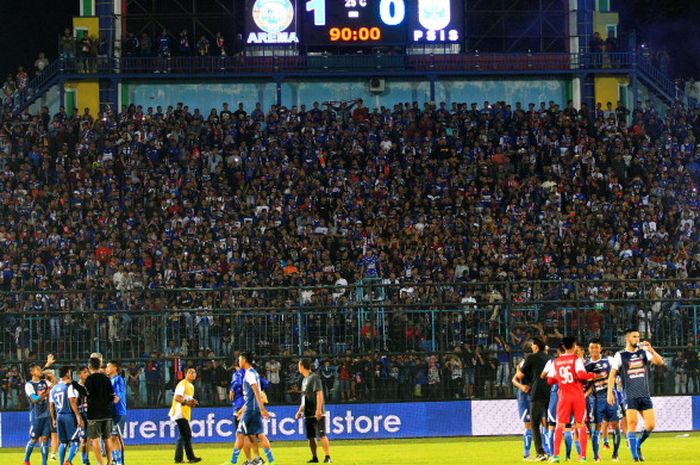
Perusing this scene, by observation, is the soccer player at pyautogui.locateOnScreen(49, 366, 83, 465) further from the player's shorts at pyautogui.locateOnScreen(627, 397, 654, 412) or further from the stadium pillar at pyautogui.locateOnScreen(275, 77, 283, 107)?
the stadium pillar at pyautogui.locateOnScreen(275, 77, 283, 107)

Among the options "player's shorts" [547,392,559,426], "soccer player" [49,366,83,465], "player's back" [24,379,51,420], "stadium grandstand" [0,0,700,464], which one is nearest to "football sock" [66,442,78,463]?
"soccer player" [49,366,83,465]

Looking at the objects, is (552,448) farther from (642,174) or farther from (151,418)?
(642,174)

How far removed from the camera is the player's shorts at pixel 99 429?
904 inches

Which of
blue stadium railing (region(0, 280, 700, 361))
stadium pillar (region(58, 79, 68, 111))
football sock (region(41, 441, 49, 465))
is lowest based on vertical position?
football sock (region(41, 441, 49, 465))

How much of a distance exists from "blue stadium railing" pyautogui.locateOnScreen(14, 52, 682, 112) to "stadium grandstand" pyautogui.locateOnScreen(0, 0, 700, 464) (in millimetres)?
82

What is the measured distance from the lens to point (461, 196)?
41594 mm

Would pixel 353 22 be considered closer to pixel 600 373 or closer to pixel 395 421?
pixel 395 421

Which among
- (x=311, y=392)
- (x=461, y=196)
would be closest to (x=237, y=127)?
(x=461, y=196)

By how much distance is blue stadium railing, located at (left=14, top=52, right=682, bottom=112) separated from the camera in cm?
4831

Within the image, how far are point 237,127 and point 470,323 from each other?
1616 centimetres

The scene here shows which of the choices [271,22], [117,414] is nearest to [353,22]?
[271,22]

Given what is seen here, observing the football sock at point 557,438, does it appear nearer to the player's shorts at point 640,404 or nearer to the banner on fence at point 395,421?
the player's shorts at point 640,404

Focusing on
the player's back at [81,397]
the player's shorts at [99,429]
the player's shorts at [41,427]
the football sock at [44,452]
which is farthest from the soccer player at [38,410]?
the player's shorts at [99,429]

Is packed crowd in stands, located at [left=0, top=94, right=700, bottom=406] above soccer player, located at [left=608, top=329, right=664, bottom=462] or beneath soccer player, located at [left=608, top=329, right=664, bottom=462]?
above
